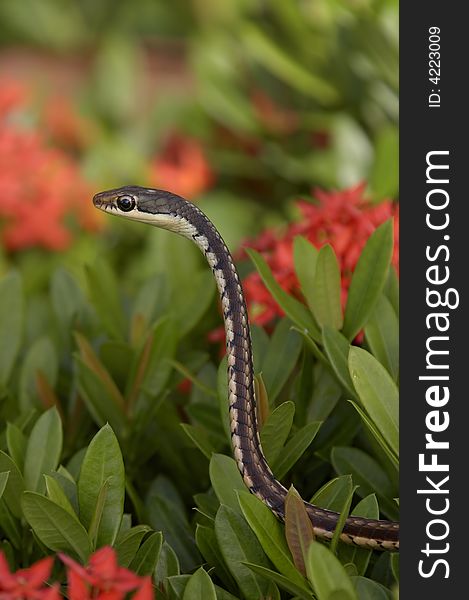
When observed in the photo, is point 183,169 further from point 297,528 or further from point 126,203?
point 297,528

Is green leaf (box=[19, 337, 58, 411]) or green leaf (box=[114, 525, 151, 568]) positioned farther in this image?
green leaf (box=[19, 337, 58, 411])

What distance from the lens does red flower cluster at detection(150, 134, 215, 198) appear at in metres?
3.73

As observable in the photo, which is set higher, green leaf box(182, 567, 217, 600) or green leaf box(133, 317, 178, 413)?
green leaf box(133, 317, 178, 413)

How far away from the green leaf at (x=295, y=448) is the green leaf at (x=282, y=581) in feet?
0.80

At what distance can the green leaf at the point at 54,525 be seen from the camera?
1527mm

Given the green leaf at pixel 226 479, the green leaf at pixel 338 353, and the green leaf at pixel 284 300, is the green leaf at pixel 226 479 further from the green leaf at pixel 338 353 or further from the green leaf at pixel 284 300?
the green leaf at pixel 284 300

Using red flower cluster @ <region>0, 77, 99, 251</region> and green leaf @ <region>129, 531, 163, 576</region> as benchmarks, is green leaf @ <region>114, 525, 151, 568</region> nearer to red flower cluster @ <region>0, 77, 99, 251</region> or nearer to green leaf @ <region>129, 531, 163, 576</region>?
green leaf @ <region>129, 531, 163, 576</region>

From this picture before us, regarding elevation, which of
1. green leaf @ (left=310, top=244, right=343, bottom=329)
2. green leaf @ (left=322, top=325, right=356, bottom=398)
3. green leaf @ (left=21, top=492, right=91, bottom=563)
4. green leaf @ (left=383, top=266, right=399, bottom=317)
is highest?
green leaf @ (left=383, top=266, right=399, bottom=317)

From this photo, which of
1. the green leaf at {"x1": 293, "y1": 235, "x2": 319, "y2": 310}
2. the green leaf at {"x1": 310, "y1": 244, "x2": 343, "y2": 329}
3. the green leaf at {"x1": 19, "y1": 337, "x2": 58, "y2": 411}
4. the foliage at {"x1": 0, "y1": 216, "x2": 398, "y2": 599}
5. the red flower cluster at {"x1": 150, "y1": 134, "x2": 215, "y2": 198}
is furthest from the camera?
the red flower cluster at {"x1": 150, "y1": 134, "x2": 215, "y2": 198}

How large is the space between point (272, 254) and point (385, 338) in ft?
1.40

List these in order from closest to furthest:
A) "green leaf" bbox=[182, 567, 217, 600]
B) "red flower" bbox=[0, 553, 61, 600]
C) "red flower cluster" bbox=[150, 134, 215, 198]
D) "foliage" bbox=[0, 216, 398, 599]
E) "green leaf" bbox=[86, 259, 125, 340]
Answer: "red flower" bbox=[0, 553, 61, 600] → "green leaf" bbox=[182, 567, 217, 600] → "foliage" bbox=[0, 216, 398, 599] → "green leaf" bbox=[86, 259, 125, 340] → "red flower cluster" bbox=[150, 134, 215, 198]

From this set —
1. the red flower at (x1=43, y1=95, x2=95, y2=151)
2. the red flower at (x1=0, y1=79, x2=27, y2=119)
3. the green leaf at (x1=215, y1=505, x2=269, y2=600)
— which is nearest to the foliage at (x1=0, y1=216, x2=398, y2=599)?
the green leaf at (x1=215, y1=505, x2=269, y2=600)

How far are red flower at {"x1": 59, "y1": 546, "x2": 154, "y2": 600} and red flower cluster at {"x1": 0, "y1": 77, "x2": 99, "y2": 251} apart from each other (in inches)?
73.4

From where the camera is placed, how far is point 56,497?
62.2 inches
